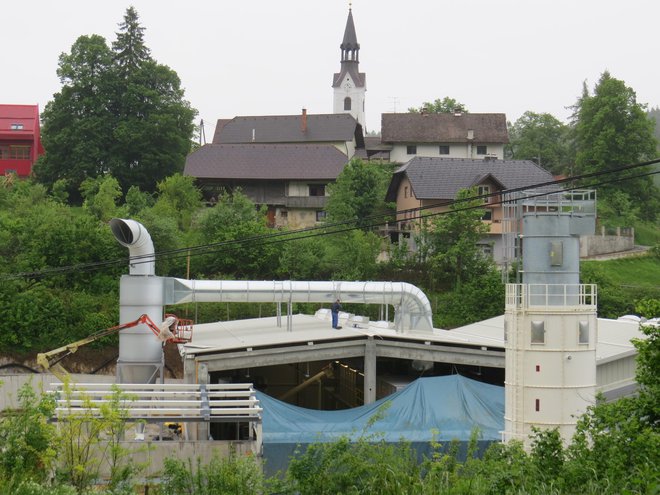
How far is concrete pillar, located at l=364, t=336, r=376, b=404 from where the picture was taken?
31172 mm

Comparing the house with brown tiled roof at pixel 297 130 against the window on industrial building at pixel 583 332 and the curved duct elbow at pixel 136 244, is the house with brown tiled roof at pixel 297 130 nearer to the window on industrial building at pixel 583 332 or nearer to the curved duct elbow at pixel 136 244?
the curved duct elbow at pixel 136 244

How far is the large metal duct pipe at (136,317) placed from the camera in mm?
30219

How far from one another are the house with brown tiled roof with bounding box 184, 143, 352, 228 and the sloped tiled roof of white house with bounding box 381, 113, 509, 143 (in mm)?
8906

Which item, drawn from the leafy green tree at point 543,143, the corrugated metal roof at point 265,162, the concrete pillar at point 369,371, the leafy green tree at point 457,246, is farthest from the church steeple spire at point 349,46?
the concrete pillar at point 369,371

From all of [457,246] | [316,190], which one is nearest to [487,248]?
[457,246]

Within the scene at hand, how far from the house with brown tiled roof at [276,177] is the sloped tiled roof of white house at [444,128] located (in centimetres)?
891

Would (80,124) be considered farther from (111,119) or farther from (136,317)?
(136,317)

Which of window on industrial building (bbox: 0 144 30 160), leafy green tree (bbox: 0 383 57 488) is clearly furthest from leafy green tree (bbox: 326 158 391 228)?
leafy green tree (bbox: 0 383 57 488)

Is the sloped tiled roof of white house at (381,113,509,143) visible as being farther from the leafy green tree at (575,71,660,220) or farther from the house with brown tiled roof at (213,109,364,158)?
the leafy green tree at (575,71,660,220)

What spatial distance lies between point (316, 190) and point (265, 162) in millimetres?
3606

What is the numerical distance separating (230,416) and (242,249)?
20.4 meters

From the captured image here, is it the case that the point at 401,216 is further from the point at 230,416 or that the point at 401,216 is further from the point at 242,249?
the point at 230,416

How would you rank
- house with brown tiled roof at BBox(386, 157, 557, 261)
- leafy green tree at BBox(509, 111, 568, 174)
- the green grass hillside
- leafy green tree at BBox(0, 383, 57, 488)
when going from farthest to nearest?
leafy green tree at BBox(509, 111, 568, 174) < house with brown tiled roof at BBox(386, 157, 557, 261) < the green grass hillside < leafy green tree at BBox(0, 383, 57, 488)

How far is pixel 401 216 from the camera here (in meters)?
52.6
